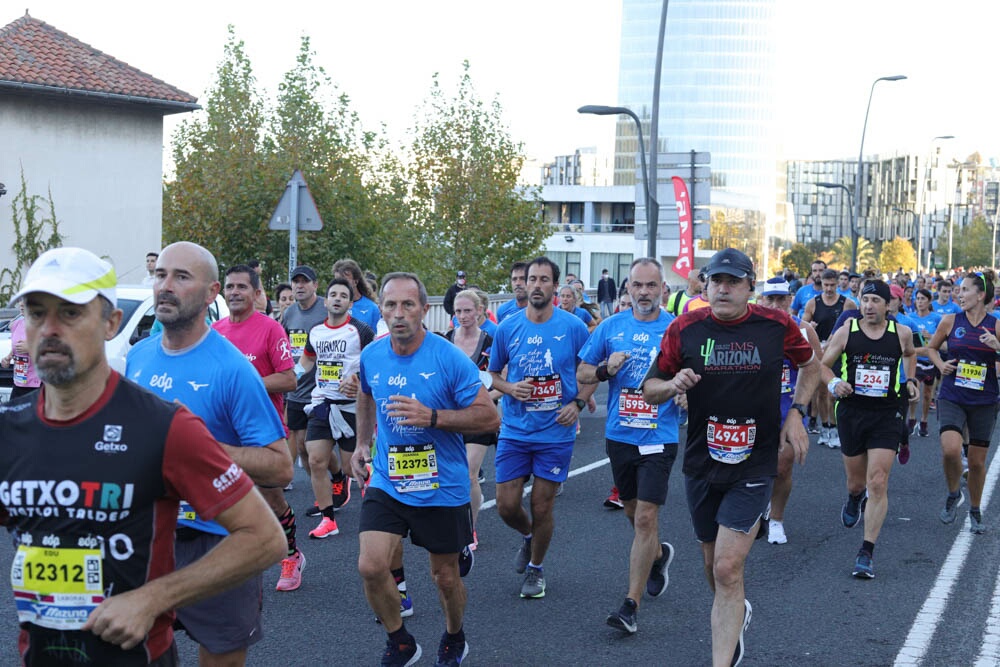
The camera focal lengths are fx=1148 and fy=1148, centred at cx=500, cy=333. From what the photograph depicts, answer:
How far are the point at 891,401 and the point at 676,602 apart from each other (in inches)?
98.1

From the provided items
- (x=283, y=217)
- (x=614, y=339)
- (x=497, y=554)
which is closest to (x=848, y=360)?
(x=614, y=339)

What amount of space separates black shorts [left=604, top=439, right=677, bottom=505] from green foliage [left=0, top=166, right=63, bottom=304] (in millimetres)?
22204

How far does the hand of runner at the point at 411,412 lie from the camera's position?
5.32 metres

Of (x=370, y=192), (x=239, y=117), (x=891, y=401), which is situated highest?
(x=239, y=117)

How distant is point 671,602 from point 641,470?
2.76 ft

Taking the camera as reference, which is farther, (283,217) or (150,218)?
(150,218)

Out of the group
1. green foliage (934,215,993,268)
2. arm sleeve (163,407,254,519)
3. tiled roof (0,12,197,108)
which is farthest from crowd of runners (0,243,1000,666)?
green foliage (934,215,993,268)

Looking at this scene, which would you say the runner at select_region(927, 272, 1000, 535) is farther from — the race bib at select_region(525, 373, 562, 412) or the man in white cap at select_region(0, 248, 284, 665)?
the man in white cap at select_region(0, 248, 284, 665)

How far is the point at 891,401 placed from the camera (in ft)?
27.5

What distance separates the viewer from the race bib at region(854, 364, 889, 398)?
842 centimetres

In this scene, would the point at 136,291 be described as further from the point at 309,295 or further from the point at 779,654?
the point at 779,654

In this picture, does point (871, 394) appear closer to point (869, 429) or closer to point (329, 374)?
point (869, 429)

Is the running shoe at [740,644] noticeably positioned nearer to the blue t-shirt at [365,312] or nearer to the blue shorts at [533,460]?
the blue shorts at [533,460]

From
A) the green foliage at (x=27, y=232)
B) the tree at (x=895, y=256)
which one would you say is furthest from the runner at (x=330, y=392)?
the tree at (x=895, y=256)
